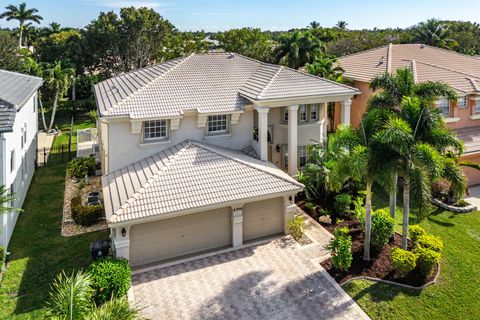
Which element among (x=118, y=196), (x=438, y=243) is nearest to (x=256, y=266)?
(x=118, y=196)

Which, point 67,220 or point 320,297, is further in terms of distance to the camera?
point 67,220

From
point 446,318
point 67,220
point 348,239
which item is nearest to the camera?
point 446,318

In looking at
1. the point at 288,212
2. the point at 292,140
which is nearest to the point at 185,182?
the point at 288,212

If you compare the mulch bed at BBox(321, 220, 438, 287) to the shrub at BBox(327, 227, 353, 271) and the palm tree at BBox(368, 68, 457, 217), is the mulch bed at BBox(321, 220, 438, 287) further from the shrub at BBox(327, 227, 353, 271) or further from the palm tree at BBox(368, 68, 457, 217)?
the palm tree at BBox(368, 68, 457, 217)

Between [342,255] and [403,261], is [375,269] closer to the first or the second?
[403,261]

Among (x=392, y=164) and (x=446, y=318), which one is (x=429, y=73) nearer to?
(x=392, y=164)

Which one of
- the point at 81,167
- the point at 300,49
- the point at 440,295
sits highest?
the point at 300,49

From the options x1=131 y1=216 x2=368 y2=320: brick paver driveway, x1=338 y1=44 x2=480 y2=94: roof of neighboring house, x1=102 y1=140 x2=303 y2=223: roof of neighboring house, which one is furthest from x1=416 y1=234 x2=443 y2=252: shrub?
x1=338 y1=44 x2=480 y2=94: roof of neighboring house
